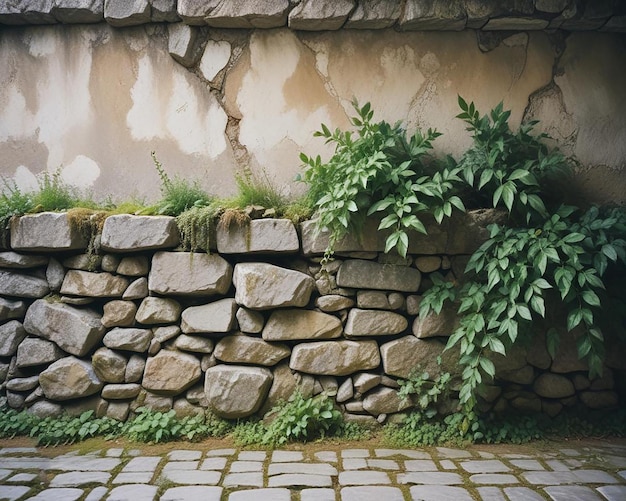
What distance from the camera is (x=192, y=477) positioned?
246 centimetres

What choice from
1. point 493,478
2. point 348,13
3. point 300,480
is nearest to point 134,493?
point 300,480

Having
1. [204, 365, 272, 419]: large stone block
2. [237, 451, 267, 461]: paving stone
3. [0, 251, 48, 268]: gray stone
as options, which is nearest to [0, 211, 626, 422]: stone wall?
[204, 365, 272, 419]: large stone block

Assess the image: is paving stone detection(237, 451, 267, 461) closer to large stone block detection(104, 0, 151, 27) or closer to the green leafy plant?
the green leafy plant

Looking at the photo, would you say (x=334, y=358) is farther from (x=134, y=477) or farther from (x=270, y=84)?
(x=270, y=84)

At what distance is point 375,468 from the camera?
257cm

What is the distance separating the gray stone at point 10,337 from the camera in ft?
10.8

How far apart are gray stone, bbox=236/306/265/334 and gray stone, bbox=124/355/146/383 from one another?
2.50 ft

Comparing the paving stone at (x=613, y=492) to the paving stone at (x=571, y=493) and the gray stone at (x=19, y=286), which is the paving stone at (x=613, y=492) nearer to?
the paving stone at (x=571, y=493)

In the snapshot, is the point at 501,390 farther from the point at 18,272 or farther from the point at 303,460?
the point at 18,272

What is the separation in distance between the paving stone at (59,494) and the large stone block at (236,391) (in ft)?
3.06

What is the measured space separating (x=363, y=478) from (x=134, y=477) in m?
1.22

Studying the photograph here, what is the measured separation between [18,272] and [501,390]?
355cm

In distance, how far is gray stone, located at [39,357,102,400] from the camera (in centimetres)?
317

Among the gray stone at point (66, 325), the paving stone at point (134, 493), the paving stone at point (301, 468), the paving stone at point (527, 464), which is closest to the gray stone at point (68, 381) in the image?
the gray stone at point (66, 325)
